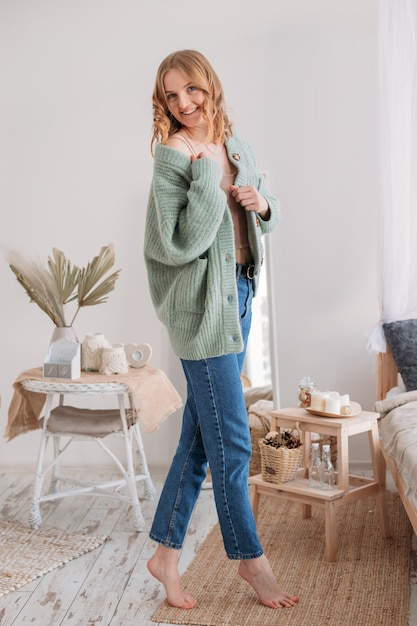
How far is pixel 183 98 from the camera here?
203 centimetres

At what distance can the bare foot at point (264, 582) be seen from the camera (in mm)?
2137

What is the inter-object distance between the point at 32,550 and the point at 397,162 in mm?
2018

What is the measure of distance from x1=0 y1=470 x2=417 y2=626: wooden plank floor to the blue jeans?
9.4 inches

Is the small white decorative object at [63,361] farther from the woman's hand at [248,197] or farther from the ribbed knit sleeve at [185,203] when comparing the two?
the woman's hand at [248,197]

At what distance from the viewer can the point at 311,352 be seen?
360cm

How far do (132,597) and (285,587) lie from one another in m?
0.46

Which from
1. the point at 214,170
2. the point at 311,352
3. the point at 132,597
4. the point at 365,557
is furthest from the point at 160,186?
the point at 311,352

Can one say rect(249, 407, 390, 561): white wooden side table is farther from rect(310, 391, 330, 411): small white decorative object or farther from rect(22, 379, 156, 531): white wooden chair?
rect(22, 379, 156, 531): white wooden chair

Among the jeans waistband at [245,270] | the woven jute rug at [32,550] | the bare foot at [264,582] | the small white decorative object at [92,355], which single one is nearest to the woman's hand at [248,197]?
the jeans waistband at [245,270]

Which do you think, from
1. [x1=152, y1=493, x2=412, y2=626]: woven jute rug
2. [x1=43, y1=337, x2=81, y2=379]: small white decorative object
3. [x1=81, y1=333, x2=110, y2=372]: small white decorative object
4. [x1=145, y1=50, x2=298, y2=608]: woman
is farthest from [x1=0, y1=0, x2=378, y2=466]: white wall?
[x1=145, y1=50, x2=298, y2=608]: woman

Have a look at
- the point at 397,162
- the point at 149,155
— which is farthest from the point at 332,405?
the point at 149,155

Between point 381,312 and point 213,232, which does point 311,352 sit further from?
point 213,232

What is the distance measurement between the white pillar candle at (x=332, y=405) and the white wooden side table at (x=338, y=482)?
0.03 metres

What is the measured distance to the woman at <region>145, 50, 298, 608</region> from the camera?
2.02 m
